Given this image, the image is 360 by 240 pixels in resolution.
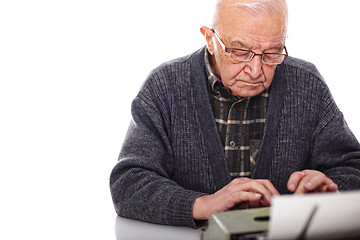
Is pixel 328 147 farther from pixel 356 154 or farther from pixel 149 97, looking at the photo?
pixel 149 97

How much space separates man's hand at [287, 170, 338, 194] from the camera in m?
1.42

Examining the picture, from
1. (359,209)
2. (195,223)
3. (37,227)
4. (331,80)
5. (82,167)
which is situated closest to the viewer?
(359,209)

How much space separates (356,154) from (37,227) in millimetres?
1018

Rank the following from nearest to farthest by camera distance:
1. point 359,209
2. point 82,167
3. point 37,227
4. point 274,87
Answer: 1. point 359,209
2. point 37,227
3. point 274,87
4. point 82,167

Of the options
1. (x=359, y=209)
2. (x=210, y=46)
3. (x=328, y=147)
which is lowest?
(x=328, y=147)

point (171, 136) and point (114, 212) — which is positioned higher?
point (171, 136)

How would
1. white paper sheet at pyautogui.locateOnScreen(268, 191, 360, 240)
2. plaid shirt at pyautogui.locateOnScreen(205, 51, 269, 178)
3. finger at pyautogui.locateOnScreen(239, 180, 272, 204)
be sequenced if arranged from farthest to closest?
plaid shirt at pyautogui.locateOnScreen(205, 51, 269, 178)
finger at pyautogui.locateOnScreen(239, 180, 272, 204)
white paper sheet at pyautogui.locateOnScreen(268, 191, 360, 240)

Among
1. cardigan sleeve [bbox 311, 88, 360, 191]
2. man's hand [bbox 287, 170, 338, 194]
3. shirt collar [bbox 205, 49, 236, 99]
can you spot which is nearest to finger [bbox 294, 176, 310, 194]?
man's hand [bbox 287, 170, 338, 194]

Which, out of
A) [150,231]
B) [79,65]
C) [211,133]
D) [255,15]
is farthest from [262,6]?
[79,65]

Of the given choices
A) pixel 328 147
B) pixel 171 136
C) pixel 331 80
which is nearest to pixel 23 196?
pixel 171 136

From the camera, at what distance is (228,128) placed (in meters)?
1.82

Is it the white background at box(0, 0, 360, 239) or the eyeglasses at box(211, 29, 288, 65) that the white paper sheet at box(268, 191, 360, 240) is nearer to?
the eyeglasses at box(211, 29, 288, 65)

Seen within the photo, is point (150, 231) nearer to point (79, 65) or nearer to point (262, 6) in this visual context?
point (262, 6)

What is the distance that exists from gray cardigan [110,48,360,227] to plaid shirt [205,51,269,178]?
34 mm
